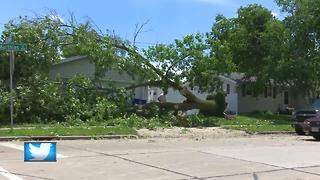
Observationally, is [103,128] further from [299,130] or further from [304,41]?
[304,41]

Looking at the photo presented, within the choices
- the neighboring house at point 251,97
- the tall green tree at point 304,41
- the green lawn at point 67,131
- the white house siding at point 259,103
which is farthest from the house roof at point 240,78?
the green lawn at point 67,131

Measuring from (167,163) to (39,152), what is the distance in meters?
2.98

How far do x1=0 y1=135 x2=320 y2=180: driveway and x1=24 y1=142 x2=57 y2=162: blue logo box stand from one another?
0.15 metres

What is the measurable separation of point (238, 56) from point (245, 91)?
5.47m

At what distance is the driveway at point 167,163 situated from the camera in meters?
11.4

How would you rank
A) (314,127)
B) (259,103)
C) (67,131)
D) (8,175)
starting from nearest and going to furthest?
1. (8,175)
2. (67,131)
3. (314,127)
4. (259,103)

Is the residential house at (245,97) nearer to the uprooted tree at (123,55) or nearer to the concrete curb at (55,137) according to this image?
the uprooted tree at (123,55)

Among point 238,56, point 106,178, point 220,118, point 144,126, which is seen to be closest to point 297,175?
point 106,178

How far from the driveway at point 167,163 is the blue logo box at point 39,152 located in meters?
0.15

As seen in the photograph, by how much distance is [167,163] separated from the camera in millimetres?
13242

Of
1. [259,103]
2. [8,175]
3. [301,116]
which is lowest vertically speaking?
[8,175]

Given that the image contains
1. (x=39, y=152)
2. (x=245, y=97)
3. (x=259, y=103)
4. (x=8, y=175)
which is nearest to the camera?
(x=8, y=175)

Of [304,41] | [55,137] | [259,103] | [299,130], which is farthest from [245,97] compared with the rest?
[55,137]

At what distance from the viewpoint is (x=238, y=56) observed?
47188mm
